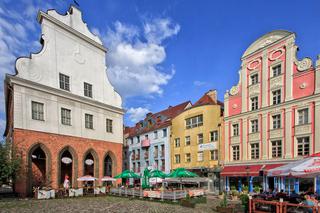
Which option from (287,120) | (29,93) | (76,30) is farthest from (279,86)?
(29,93)

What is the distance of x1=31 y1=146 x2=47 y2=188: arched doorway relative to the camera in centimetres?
2055

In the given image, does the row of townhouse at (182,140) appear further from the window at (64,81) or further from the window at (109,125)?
the window at (64,81)

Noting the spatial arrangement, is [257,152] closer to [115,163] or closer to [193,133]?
[193,133]

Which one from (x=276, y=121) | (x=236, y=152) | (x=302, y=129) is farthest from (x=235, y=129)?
(x=302, y=129)

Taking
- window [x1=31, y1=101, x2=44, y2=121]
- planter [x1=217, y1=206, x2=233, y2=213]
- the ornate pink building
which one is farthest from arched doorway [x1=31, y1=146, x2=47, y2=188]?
the ornate pink building

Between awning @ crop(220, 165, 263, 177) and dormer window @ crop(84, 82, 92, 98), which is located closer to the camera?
awning @ crop(220, 165, 263, 177)

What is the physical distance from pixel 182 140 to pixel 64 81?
17746 mm

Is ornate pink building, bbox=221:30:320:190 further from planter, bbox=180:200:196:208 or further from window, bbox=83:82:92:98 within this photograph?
window, bbox=83:82:92:98

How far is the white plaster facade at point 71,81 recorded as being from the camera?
66.5 feet

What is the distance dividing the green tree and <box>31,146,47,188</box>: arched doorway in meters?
2.57

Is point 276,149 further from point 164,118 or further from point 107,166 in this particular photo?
point 164,118

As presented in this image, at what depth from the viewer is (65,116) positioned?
915 inches

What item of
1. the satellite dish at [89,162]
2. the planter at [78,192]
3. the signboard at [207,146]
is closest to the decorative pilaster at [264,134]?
the signboard at [207,146]

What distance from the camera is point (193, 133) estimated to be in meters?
32.3
